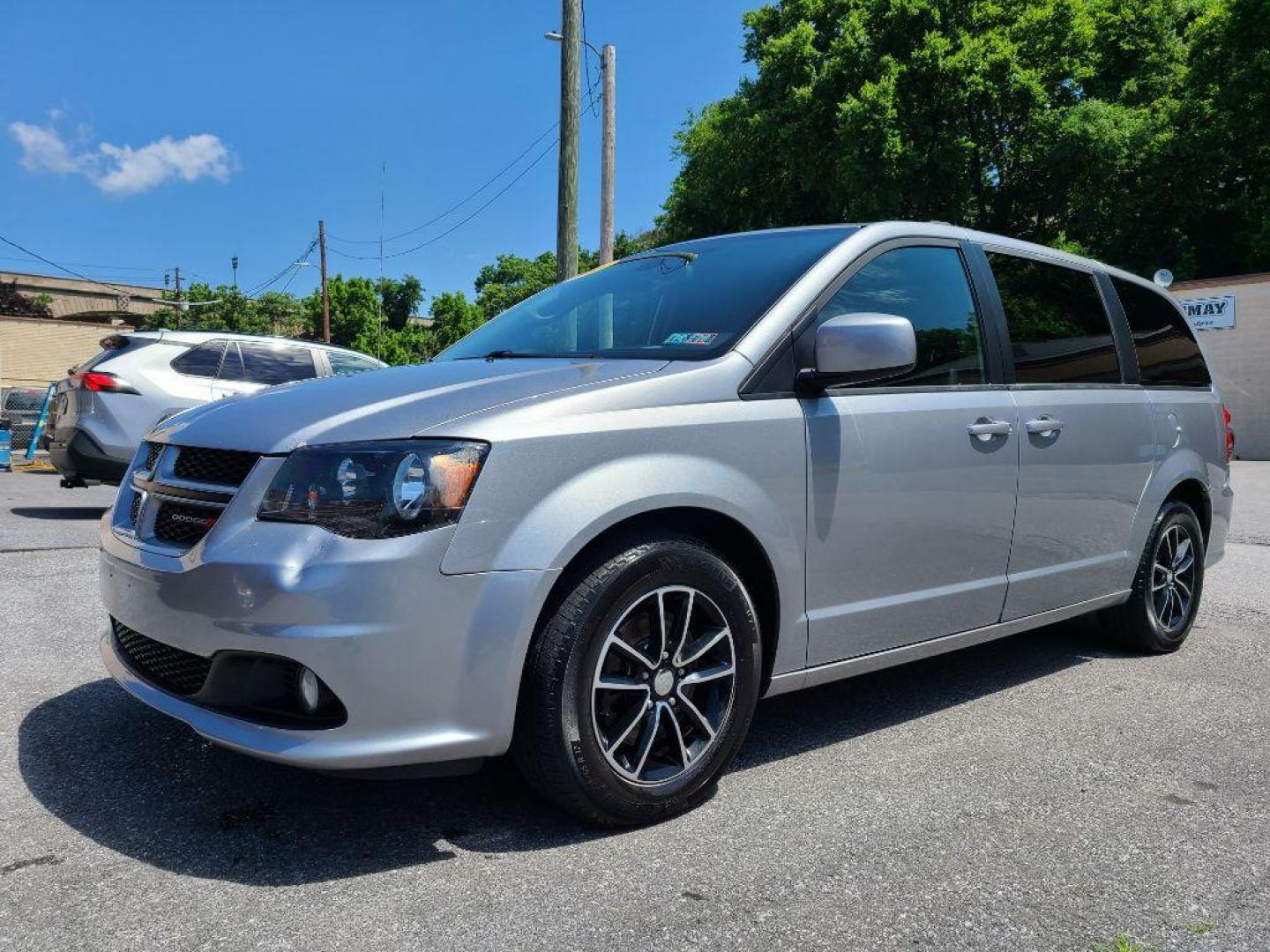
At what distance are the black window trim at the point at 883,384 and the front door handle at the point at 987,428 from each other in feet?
0.42

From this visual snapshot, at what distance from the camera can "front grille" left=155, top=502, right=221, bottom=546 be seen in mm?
2529

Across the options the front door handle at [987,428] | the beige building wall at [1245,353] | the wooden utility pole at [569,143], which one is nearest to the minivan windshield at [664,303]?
the front door handle at [987,428]

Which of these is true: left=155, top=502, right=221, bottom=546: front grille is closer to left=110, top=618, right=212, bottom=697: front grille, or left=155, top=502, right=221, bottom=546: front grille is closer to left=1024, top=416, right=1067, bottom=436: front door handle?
left=110, top=618, right=212, bottom=697: front grille

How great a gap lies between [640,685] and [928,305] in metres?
1.74

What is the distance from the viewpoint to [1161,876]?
8.01ft

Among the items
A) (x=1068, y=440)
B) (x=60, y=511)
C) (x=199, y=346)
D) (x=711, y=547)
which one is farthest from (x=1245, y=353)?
(x=711, y=547)

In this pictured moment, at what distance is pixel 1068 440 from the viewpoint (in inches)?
151

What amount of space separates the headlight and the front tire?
1.32 ft

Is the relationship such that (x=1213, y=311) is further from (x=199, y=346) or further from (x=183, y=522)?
(x=183, y=522)

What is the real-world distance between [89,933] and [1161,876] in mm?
2389

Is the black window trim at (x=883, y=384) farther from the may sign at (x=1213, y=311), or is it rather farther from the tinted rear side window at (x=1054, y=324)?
the may sign at (x=1213, y=311)

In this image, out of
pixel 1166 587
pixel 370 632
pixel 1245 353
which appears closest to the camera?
pixel 370 632

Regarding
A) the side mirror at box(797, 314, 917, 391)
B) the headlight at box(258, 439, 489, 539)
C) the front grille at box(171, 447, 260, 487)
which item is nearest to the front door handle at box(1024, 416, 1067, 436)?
the side mirror at box(797, 314, 917, 391)

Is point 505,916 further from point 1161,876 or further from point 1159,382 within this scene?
point 1159,382
